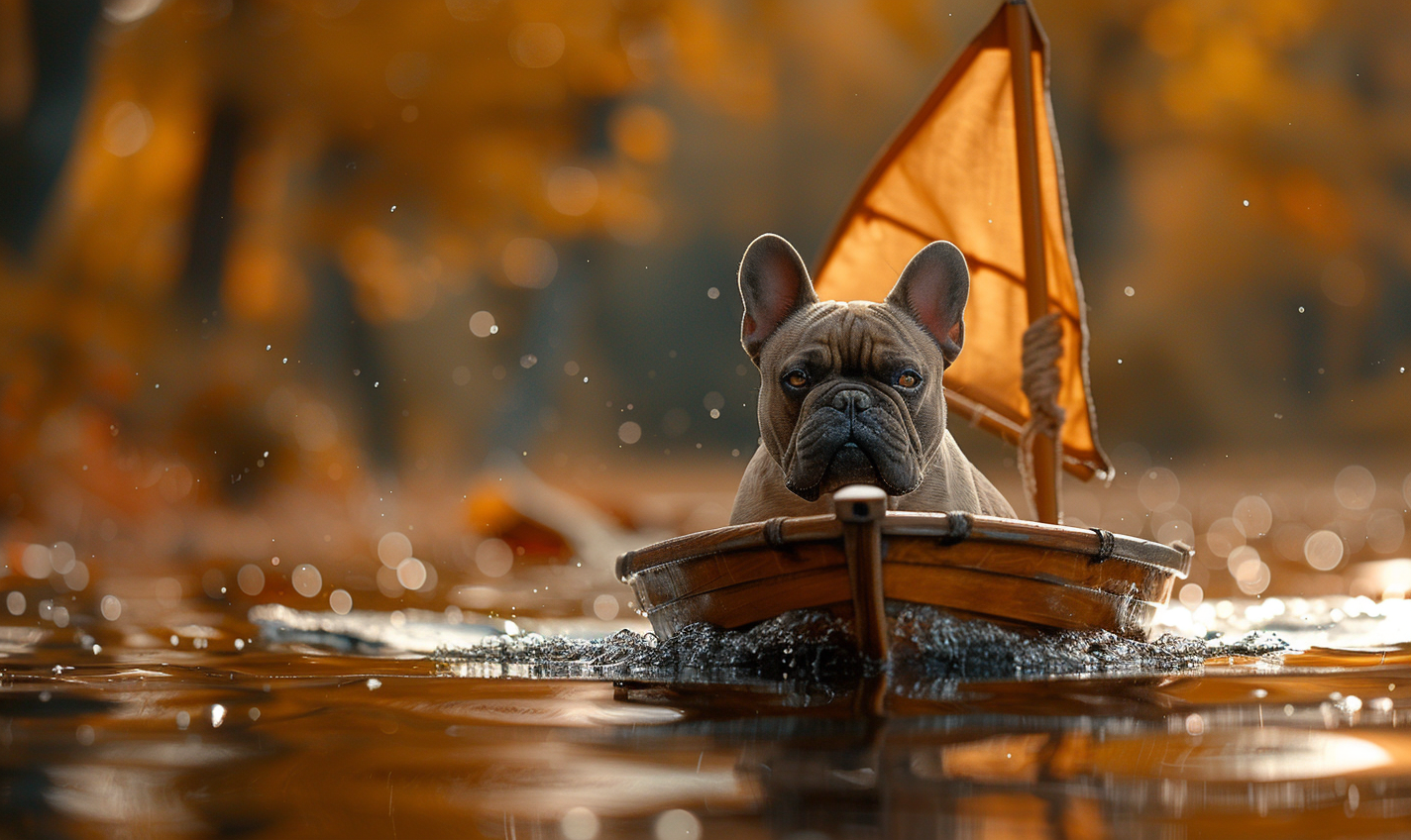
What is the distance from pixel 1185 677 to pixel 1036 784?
4.35ft

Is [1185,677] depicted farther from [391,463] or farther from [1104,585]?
[391,463]

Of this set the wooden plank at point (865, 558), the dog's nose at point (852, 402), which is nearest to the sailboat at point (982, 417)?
the wooden plank at point (865, 558)

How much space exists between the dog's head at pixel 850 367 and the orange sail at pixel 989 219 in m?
1.02

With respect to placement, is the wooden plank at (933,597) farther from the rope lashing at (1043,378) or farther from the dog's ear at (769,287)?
the rope lashing at (1043,378)

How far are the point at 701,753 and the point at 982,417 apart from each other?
2877 mm

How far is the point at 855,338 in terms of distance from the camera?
3066mm

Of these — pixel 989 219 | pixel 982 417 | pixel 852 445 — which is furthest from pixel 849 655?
pixel 989 219

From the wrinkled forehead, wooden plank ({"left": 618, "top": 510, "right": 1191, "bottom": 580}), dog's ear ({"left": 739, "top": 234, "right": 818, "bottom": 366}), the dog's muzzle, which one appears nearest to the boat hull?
wooden plank ({"left": 618, "top": 510, "right": 1191, "bottom": 580})

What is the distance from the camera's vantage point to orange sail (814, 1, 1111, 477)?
432 cm

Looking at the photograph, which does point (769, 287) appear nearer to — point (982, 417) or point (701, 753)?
point (982, 417)

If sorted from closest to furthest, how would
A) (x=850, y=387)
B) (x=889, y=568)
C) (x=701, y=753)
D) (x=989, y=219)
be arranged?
(x=701, y=753) → (x=889, y=568) → (x=850, y=387) → (x=989, y=219)

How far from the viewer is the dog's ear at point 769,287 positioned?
3.35m

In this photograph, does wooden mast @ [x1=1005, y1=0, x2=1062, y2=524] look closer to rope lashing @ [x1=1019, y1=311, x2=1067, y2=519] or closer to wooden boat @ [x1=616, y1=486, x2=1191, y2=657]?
rope lashing @ [x1=1019, y1=311, x2=1067, y2=519]

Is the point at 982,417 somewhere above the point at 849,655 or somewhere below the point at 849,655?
above
